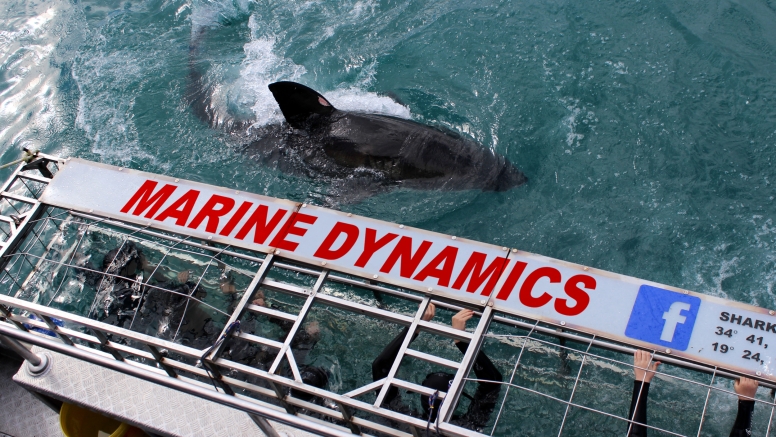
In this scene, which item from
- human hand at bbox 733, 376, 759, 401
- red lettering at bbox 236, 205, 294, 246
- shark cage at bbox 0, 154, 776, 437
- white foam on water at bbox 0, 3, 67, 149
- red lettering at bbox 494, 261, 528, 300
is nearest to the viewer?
human hand at bbox 733, 376, 759, 401

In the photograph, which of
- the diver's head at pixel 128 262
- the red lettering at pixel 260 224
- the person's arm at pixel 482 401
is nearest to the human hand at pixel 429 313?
the person's arm at pixel 482 401

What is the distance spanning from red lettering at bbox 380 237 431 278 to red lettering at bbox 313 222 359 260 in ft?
1.23

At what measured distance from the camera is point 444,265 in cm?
552

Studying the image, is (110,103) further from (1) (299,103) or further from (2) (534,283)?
(2) (534,283)

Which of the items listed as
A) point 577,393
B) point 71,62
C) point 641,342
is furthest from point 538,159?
point 71,62

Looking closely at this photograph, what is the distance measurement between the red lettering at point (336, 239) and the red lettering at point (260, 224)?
1.43 feet

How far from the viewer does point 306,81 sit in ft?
36.8

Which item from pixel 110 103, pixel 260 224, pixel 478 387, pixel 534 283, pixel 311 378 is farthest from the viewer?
pixel 110 103

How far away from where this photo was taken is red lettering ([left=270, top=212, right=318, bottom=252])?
5773 mm

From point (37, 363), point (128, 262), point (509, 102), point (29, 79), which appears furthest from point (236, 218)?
point (29, 79)

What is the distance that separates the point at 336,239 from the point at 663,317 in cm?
273

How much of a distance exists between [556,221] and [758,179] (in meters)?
2.74

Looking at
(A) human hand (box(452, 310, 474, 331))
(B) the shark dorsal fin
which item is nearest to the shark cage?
(A) human hand (box(452, 310, 474, 331))

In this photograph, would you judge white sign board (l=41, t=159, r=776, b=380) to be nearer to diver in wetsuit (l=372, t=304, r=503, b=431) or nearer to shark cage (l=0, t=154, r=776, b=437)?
Result: shark cage (l=0, t=154, r=776, b=437)
